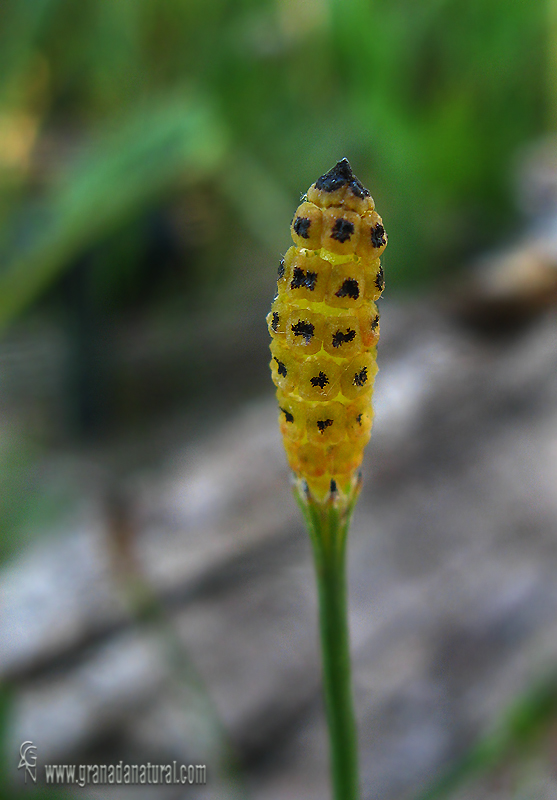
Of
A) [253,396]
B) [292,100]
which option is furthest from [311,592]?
[292,100]

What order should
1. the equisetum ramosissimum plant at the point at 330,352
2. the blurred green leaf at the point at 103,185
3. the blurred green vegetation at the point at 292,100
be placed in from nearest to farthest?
the equisetum ramosissimum plant at the point at 330,352
the blurred green leaf at the point at 103,185
the blurred green vegetation at the point at 292,100

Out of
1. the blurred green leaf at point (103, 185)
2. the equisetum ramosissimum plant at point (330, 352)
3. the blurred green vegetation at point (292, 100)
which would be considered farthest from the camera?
the blurred green vegetation at point (292, 100)

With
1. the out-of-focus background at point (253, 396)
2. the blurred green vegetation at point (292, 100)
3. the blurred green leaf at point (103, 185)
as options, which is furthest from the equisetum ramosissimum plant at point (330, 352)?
the blurred green vegetation at point (292, 100)

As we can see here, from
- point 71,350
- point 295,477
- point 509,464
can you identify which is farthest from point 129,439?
point 295,477

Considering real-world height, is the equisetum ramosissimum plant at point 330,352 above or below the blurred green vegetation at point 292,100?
below

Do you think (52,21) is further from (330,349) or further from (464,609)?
(330,349)

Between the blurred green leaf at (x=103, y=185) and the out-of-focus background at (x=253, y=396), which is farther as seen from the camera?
the blurred green leaf at (x=103, y=185)
